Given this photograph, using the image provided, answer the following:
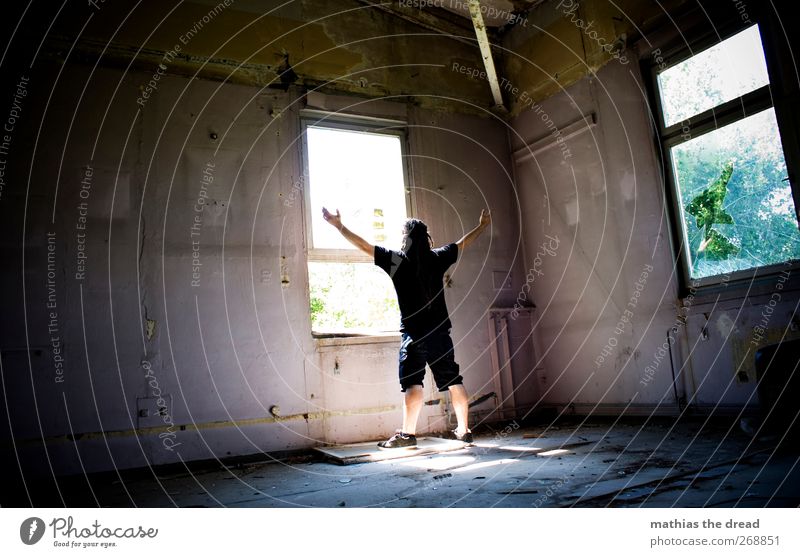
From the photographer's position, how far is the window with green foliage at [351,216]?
202 inches

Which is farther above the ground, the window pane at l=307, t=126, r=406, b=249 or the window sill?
the window pane at l=307, t=126, r=406, b=249

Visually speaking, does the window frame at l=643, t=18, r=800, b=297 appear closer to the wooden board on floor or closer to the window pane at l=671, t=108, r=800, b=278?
the window pane at l=671, t=108, r=800, b=278

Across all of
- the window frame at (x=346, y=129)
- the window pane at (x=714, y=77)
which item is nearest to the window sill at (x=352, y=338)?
the window frame at (x=346, y=129)

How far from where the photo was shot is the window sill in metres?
4.92

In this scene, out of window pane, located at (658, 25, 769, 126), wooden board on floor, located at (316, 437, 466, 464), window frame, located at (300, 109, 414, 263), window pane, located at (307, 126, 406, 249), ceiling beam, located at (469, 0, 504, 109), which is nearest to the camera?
wooden board on floor, located at (316, 437, 466, 464)

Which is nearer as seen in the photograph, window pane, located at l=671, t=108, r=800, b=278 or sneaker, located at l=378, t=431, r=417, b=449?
window pane, located at l=671, t=108, r=800, b=278

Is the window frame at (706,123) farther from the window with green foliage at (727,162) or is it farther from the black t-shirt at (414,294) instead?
the black t-shirt at (414,294)

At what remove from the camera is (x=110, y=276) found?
4223 millimetres

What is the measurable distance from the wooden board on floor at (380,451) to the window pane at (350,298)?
114 centimetres

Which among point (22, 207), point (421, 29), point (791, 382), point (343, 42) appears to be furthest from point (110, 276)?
point (791, 382)

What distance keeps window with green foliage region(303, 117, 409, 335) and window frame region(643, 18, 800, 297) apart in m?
2.35

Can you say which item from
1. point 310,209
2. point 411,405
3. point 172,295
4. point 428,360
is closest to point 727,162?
point 428,360

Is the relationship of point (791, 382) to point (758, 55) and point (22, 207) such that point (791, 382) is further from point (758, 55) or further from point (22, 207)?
point (22, 207)

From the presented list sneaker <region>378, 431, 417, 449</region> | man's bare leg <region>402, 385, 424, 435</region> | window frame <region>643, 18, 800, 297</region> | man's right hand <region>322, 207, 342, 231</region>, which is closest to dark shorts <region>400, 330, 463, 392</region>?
man's bare leg <region>402, 385, 424, 435</region>
